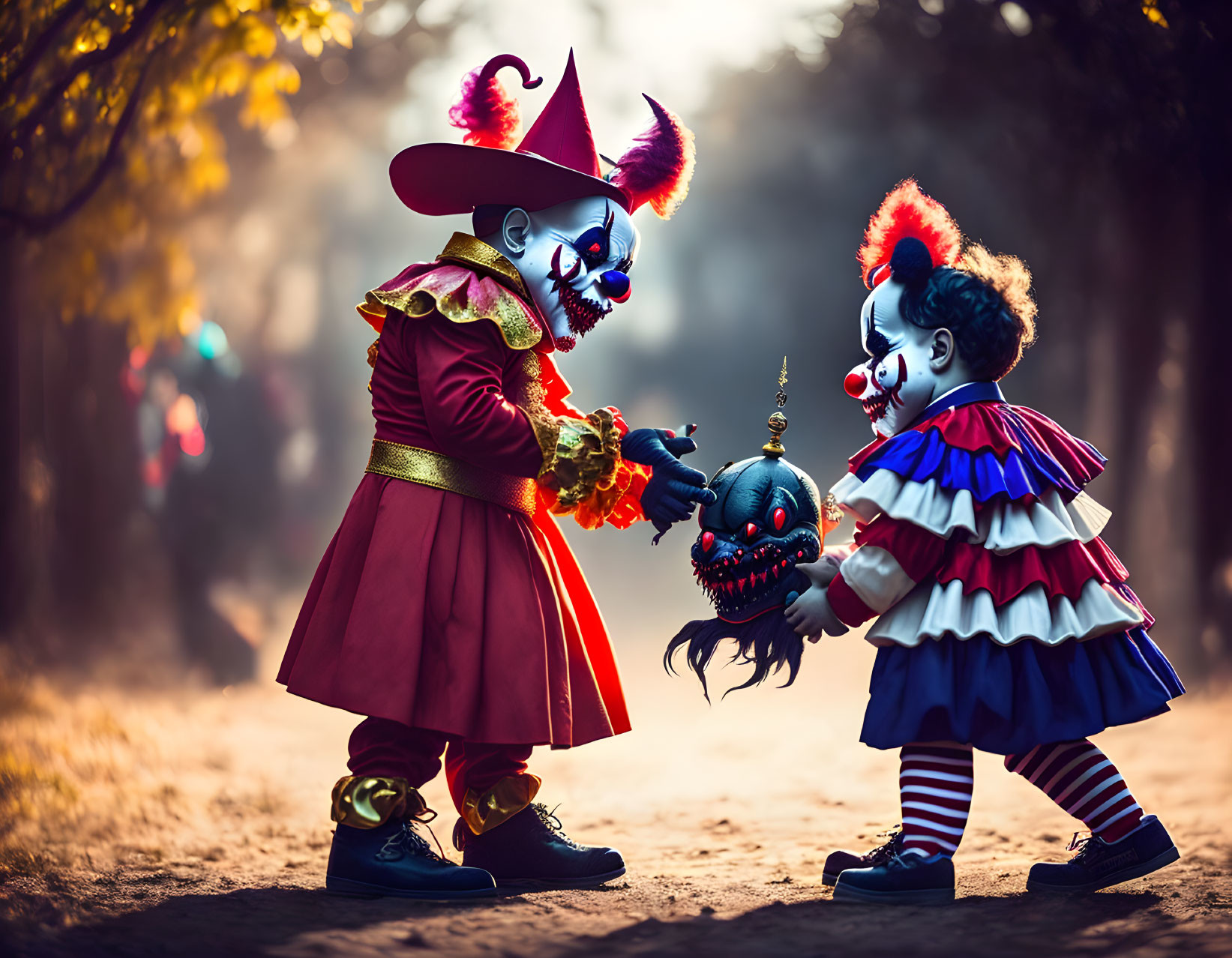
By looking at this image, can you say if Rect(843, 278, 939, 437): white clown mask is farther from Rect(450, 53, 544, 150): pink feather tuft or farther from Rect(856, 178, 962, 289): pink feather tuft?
Rect(450, 53, 544, 150): pink feather tuft

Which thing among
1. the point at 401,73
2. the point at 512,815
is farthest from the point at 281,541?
the point at 512,815

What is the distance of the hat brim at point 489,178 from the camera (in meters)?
2.49

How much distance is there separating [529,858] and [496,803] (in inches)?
6.4

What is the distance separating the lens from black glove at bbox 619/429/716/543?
2.39 metres

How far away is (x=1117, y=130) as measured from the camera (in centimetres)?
516

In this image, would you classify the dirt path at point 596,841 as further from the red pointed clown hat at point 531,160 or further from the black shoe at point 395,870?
the red pointed clown hat at point 531,160

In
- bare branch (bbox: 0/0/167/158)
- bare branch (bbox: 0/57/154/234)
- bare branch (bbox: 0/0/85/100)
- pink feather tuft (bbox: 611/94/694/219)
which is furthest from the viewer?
bare branch (bbox: 0/57/154/234)

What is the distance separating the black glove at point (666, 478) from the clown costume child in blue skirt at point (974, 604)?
12.1 inches

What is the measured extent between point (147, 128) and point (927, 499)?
13.7 feet

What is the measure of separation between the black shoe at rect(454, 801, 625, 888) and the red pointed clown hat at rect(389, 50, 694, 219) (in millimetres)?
1471

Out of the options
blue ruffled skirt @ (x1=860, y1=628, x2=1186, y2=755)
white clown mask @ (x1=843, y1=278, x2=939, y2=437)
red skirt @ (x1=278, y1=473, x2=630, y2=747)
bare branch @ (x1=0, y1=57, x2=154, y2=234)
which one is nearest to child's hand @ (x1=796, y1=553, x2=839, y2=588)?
blue ruffled skirt @ (x1=860, y1=628, x2=1186, y2=755)

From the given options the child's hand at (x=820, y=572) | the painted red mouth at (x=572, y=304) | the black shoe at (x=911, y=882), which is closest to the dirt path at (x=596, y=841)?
the black shoe at (x=911, y=882)

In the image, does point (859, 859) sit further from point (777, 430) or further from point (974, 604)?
point (777, 430)

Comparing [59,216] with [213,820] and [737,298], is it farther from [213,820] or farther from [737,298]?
[737,298]
